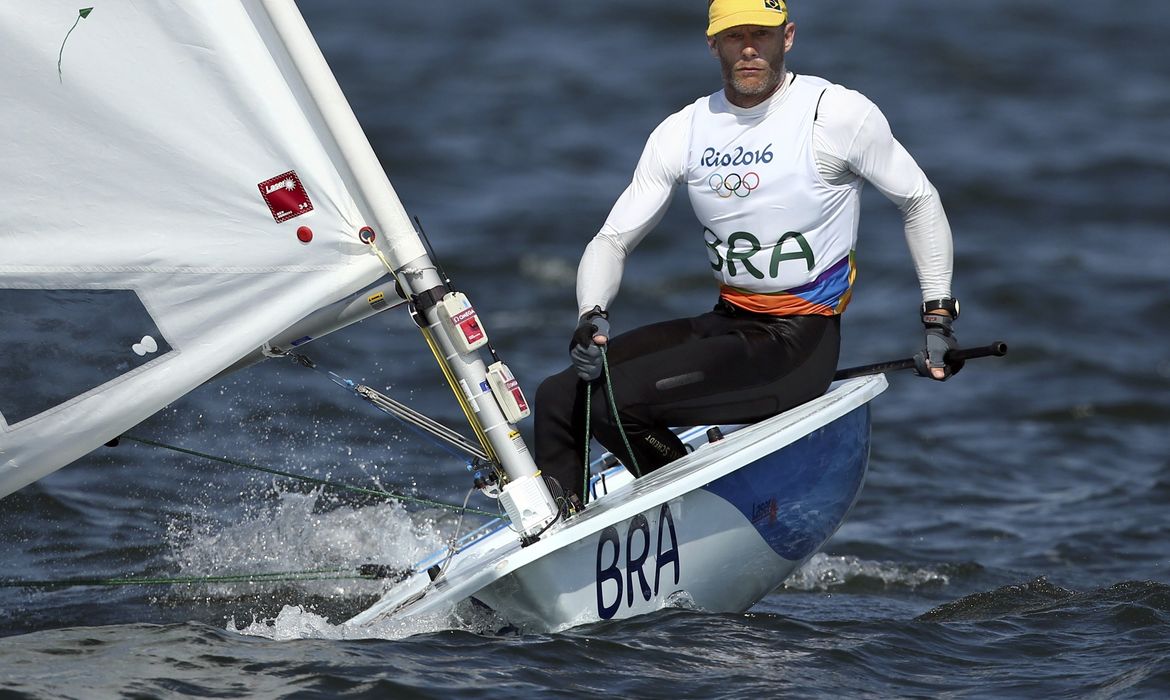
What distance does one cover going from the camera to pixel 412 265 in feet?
11.9

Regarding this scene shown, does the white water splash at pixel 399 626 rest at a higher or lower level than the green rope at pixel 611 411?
lower

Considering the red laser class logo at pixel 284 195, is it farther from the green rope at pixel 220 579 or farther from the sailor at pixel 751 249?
the green rope at pixel 220 579

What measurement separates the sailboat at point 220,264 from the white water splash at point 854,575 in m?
1.31

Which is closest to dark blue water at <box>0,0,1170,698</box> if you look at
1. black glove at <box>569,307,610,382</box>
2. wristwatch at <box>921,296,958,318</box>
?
black glove at <box>569,307,610,382</box>

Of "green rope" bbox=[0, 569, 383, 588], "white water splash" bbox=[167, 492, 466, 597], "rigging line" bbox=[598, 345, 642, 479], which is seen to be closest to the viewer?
"rigging line" bbox=[598, 345, 642, 479]

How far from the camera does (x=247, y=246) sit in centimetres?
351

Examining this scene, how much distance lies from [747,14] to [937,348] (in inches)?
37.8

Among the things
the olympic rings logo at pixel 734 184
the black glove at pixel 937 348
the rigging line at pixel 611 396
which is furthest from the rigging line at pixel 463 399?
the black glove at pixel 937 348

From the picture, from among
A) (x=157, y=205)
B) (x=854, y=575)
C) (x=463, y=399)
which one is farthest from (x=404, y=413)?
(x=854, y=575)

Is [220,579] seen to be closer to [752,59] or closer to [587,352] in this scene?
[587,352]

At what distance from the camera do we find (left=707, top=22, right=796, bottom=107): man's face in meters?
3.87

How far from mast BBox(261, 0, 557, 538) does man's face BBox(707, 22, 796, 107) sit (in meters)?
0.92

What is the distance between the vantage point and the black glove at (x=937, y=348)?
388 centimetres

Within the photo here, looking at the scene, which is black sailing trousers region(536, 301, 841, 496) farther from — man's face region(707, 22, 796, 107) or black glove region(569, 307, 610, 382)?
man's face region(707, 22, 796, 107)
